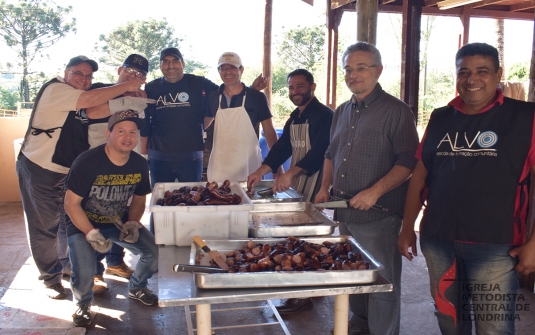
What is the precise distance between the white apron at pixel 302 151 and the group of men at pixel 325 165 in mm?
12

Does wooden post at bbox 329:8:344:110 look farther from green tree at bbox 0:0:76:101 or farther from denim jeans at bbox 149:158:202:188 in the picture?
green tree at bbox 0:0:76:101

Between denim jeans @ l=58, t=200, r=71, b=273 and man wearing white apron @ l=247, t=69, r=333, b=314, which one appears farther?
denim jeans @ l=58, t=200, r=71, b=273

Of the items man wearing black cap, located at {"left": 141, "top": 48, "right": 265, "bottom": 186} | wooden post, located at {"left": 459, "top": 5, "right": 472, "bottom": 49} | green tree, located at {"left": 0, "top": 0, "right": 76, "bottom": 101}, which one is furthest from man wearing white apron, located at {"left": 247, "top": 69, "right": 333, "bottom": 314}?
green tree, located at {"left": 0, "top": 0, "right": 76, "bottom": 101}

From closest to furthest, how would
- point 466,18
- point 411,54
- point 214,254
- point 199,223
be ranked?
1. point 214,254
2. point 199,223
3. point 411,54
4. point 466,18

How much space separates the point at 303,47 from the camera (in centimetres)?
3256

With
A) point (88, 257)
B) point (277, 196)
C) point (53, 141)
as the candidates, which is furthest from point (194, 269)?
point (53, 141)

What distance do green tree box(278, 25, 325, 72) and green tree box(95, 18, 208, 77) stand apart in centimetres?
648

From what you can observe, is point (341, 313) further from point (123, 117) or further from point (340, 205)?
point (123, 117)

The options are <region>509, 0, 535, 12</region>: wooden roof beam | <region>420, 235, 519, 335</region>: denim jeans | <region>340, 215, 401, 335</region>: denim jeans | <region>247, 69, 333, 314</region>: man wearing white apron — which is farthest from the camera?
<region>509, 0, 535, 12</region>: wooden roof beam

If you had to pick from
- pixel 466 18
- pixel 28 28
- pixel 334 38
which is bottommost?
pixel 334 38

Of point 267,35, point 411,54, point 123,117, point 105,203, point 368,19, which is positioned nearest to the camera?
point 123,117

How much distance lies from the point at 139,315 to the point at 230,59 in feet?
7.55

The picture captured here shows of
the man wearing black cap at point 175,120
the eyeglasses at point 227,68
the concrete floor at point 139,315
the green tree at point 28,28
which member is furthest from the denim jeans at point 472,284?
the green tree at point 28,28

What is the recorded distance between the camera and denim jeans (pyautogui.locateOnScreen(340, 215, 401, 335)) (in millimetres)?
2750
